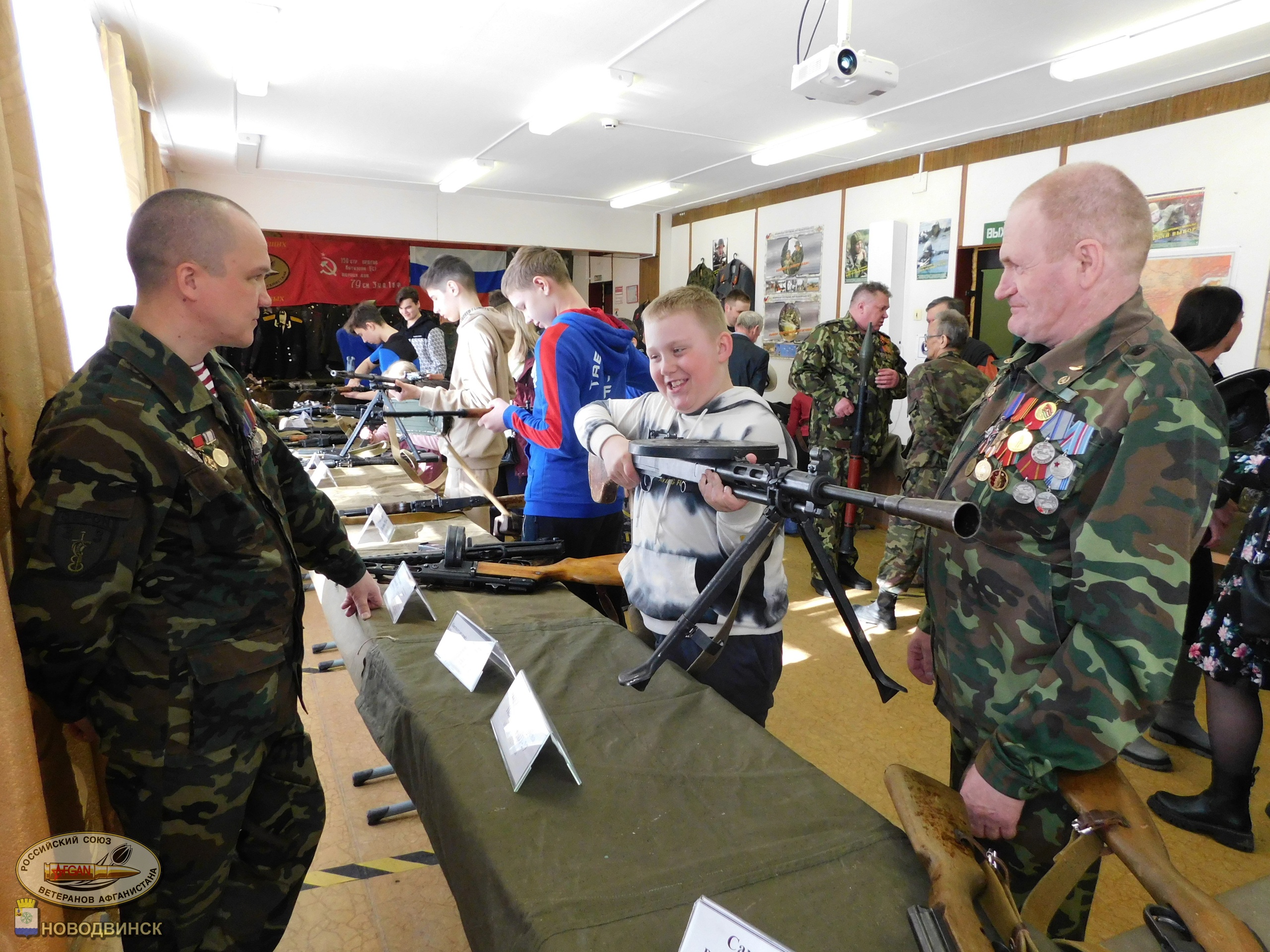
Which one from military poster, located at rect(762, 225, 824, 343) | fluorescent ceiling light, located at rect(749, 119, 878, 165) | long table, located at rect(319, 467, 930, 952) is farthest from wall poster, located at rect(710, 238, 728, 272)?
long table, located at rect(319, 467, 930, 952)

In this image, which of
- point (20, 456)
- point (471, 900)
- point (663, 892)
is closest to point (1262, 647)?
point (663, 892)

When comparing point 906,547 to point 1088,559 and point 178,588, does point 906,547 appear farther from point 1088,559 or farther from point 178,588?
point 178,588

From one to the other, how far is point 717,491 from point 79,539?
0.94 m

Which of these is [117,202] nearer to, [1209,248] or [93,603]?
[93,603]

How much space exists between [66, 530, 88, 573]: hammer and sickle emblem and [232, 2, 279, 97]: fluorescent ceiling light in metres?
3.40

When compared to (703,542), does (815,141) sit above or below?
above

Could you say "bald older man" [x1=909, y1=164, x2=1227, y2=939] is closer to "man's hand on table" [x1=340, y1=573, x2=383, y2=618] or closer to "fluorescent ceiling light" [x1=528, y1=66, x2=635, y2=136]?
"man's hand on table" [x1=340, y1=573, x2=383, y2=618]

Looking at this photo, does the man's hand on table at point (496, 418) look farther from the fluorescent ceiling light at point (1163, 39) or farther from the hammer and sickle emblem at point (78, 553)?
the fluorescent ceiling light at point (1163, 39)

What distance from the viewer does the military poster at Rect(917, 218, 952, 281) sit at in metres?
5.82

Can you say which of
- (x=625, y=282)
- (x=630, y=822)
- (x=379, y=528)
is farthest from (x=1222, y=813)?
(x=625, y=282)

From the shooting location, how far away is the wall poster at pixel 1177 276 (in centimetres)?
424

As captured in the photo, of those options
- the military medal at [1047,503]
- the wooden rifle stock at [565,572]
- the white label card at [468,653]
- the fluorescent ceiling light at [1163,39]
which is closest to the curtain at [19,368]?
the white label card at [468,653]

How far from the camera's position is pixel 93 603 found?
1.01 metres

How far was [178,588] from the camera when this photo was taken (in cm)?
112
